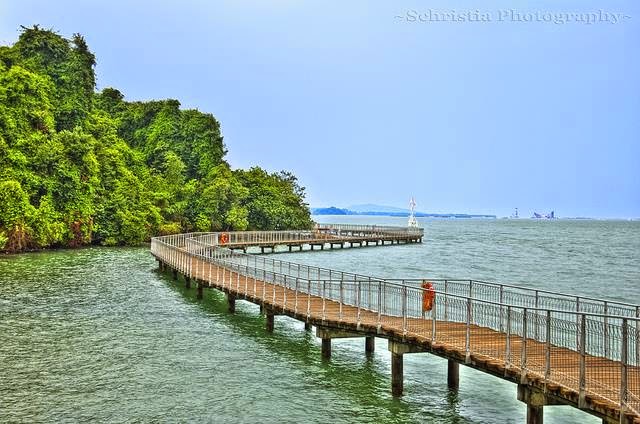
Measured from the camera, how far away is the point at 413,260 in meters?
72.0

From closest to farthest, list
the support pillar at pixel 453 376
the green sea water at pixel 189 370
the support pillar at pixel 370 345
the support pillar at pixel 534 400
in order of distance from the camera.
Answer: the support pillar at pixel 534 400 → the green sea water at pixel 189 370 → the support pillar at pixel 453 376 → the support pillar at pixel 370 345

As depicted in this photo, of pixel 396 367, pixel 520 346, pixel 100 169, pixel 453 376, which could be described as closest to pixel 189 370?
pixel 396 367

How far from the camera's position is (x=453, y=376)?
19281 mm

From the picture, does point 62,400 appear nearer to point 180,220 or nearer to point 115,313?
point 115,313

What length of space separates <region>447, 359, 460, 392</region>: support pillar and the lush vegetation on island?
161 feet

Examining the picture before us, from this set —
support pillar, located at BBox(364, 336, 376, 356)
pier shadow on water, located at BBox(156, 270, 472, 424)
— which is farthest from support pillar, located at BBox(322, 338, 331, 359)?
support pillar, located at BBox(364, 336, 376, 356)

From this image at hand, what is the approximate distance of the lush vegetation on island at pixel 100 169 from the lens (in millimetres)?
62375

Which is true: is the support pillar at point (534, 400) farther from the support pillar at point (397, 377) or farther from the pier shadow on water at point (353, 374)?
the support pillar at point (397, 377)

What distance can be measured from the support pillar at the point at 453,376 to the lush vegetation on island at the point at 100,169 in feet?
161

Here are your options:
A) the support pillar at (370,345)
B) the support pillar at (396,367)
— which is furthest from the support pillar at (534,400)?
the support pillar at (370,345)

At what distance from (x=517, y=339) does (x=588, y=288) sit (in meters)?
36.9

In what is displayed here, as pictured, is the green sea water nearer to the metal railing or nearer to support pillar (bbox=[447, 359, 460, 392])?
support pillar (bbox=[447, 359, 460, 392])

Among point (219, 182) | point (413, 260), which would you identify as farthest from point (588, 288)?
point (219, 182)

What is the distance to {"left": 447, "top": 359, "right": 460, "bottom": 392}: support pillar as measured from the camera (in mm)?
A: 19188
